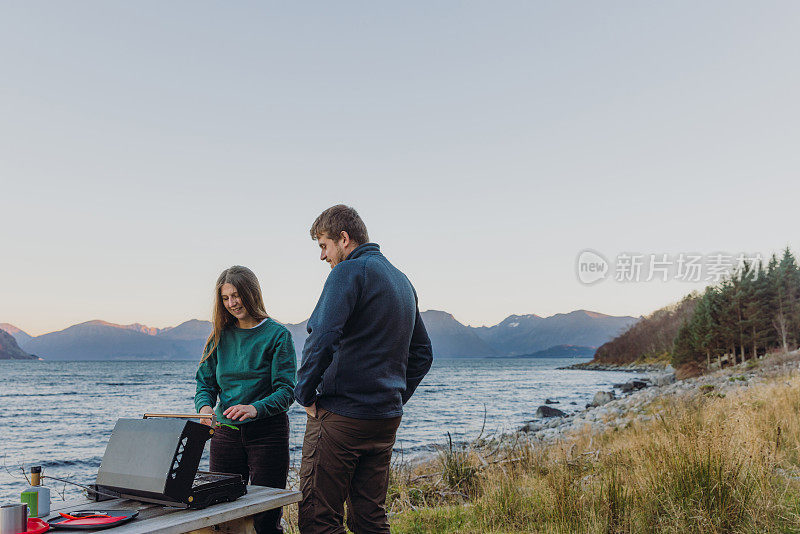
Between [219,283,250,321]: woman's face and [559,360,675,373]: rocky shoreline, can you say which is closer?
[219,283,250,321]: woman's face

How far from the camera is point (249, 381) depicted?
11.0 ft

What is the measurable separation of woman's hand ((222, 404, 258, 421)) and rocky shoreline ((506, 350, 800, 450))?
910cm

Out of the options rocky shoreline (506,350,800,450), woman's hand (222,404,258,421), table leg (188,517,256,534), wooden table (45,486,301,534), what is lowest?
rocky shoreline (506,350,800,450)

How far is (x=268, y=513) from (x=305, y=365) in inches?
53.1

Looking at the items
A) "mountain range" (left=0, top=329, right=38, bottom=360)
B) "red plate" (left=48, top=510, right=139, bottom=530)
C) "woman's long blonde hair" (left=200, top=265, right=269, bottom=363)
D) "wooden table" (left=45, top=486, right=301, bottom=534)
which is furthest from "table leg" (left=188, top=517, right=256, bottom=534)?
"mountain range" (left=0, top=329, right=38, bottom=360)

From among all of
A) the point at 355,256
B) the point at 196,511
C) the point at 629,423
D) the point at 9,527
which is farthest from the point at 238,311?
the point at 629,423

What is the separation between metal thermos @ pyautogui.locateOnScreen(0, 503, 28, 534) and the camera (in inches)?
76.4

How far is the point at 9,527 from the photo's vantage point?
1.94m

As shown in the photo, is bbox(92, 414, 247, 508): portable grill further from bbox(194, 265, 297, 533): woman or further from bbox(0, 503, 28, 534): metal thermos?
bbox(194, 265, 297, 533): woman

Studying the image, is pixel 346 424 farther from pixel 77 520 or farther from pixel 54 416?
pixel 54 416

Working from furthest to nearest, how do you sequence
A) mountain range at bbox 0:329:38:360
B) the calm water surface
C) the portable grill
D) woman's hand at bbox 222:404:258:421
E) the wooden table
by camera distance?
mountain range at bbox 0:329:38:360 < the calm water surface < woman's hand at bbox 222:404:258:421 < the portable grill < the wooden table

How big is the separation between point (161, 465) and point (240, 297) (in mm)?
1304

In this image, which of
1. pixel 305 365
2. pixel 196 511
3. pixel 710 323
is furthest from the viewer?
pixel 710 323

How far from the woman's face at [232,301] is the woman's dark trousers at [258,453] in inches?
25.5
